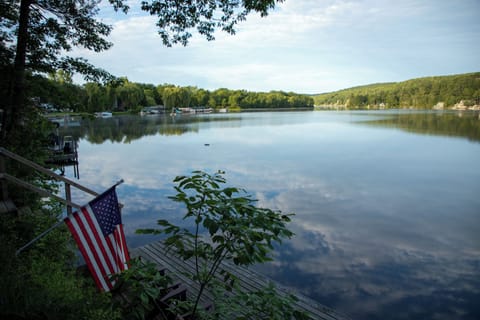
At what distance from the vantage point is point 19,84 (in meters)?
6.12

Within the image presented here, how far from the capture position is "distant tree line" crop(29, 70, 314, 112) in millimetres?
7082

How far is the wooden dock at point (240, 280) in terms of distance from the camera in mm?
4922

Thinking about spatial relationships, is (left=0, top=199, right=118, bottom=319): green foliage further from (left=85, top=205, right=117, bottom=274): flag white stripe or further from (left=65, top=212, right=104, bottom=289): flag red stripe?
(left=85, top=205, right=117, bottom=274): flag white stripe

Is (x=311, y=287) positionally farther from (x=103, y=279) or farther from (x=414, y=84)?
(x=414, y=84)

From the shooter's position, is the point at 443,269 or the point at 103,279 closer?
the point at 103,279

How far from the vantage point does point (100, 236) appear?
2984mm

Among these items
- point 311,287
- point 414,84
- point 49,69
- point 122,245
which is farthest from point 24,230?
point 414,84

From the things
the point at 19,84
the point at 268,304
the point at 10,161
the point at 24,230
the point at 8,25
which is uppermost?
the point at 8,25

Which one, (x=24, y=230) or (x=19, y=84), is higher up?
(x=19, y=84)

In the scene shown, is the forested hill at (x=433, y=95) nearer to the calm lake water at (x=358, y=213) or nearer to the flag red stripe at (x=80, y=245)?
the calm lake water at (x=358, y=213)

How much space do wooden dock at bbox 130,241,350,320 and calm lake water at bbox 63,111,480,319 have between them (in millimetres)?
640

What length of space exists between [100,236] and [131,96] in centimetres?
10443

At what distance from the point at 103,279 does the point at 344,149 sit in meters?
24.1

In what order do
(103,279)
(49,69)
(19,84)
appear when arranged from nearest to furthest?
(103,279) < (19,84) < (49,69)
